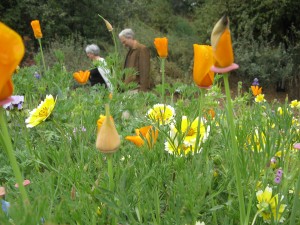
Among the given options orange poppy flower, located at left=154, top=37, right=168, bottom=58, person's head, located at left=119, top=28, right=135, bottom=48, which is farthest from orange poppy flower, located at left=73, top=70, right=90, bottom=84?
person's head, located at left=119, top=28, right=135, bottom=48

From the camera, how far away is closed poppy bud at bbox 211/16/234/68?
67 cm

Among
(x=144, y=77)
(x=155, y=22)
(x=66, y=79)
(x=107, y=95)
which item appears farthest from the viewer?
(x=155, y=22)

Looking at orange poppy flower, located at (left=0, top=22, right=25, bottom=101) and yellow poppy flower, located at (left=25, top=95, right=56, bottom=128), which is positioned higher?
orange poppy flower, located at (left=0, top=22, right=25, bottom=101)

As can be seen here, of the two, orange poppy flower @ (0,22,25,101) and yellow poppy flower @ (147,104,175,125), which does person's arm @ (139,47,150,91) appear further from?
orange poppy flower @ (0,22,25,101)

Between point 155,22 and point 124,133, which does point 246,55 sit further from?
point 124,133

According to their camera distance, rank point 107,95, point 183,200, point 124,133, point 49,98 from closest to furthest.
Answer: point 183,200
point 49,98
point 124,133
point 107,95

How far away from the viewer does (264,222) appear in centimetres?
90

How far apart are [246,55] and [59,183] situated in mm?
8575

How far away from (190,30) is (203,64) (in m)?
12.0

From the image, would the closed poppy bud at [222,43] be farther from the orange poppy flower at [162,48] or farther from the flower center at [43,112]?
the orange poppy flower at [162,48]

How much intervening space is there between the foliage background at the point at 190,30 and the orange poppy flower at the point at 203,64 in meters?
7.47

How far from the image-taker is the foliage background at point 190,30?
9.16 metres

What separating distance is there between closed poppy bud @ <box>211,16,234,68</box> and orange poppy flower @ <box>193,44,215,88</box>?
0.73 ft

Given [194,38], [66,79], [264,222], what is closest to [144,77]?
[66,79]
